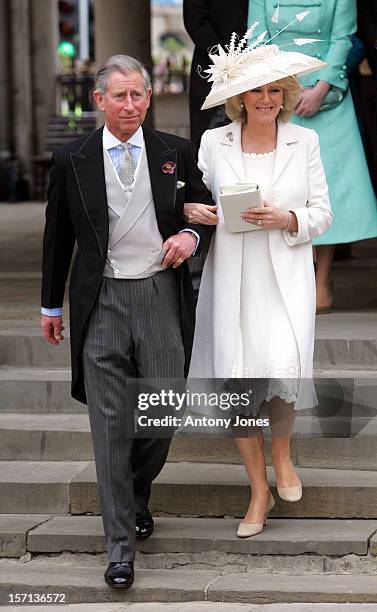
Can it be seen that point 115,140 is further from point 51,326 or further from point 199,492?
point 199,492

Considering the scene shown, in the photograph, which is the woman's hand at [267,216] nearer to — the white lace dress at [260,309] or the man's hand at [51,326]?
the white lace dress at [260,309]

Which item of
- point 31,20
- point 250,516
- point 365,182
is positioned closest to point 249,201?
point 250,516

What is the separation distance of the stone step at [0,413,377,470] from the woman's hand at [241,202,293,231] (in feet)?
3.45

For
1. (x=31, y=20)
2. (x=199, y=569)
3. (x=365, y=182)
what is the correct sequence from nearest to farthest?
(x=199, y=569) → (x=365, y=182) → (x=31, y=20)

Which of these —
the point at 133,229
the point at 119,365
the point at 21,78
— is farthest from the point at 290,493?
the point at 21,78

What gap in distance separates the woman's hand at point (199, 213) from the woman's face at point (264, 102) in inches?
15.1

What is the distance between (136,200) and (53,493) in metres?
1.51

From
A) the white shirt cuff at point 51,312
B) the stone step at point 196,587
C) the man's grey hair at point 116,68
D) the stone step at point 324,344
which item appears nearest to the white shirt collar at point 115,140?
the man's grey hair at point 116,68

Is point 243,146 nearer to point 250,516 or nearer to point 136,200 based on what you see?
point 136,200

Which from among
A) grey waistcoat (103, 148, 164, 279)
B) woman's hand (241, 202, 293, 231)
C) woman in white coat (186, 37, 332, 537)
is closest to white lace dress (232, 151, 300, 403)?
woman in white coat (186, 37, 332, 537)

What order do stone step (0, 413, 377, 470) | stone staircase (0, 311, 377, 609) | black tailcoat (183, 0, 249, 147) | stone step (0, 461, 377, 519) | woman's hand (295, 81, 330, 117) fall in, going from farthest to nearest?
black tailcoat (183, 0, 249, 147)
woman's hand (295, 81, 330, 117)
stone step (0, 413, 377, 470)
stone step (0, 461, 377, 519)
stone staircase (0, 311, 377, 609)

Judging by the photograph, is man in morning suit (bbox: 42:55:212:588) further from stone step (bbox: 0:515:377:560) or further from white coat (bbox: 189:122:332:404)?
stone step (bbox: 0:515:377:560)

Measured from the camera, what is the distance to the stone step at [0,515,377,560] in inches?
225

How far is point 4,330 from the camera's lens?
7.50m
